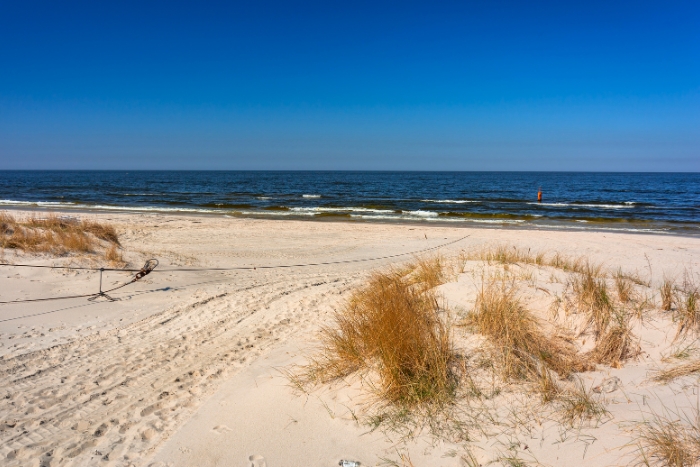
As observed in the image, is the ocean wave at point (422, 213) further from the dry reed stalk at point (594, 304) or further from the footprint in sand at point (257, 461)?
the footprint in sand at point (257, 461)

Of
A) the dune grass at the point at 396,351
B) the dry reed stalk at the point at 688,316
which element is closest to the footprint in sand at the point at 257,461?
the dune grass at the point at 396,351

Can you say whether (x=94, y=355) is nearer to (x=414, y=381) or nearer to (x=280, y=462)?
(x=280, y=462)

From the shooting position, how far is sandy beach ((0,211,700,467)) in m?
3.04

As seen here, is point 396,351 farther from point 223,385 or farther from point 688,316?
point 688,316

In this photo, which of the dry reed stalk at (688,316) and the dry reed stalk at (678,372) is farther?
the dry reed stalk at (688,316)

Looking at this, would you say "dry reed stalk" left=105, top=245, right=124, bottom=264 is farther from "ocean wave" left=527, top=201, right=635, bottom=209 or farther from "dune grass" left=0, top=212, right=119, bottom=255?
"ocean wave" left=527, top=201, right=635, bottom=209

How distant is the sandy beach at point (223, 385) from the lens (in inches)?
120

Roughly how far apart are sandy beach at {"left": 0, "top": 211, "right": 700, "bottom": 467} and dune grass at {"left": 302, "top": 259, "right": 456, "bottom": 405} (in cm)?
24

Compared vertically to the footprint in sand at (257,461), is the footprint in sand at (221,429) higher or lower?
lower

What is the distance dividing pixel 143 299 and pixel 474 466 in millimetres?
6503

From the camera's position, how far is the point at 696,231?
20.1m

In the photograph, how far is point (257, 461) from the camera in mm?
3080

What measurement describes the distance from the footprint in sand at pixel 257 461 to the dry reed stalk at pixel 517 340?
6.77 feet

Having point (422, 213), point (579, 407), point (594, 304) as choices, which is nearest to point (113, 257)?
point (594, 304)
